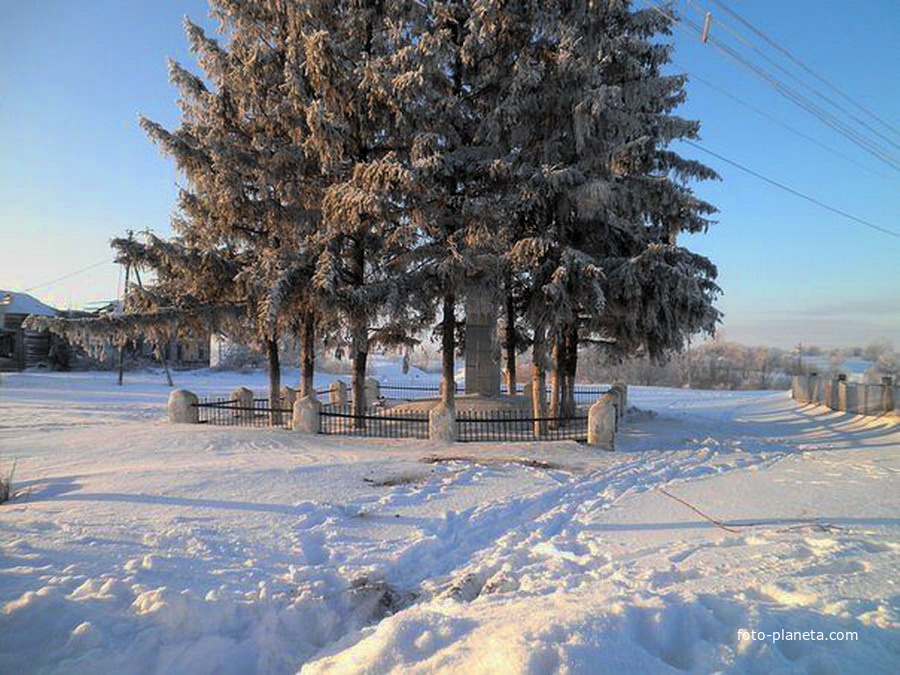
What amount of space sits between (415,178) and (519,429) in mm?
6524

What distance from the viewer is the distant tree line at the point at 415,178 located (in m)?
11.6

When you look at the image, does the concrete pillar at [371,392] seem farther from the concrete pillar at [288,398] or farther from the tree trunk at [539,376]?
the tree trunk at [539,376]

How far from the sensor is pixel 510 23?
11828 millimetres

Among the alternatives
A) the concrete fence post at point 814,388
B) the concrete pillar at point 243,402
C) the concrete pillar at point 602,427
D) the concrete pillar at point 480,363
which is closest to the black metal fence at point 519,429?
the concrete pillar at point 602,427

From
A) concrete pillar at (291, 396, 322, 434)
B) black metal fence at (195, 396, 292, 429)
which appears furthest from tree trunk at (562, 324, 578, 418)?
black metal fence at (195, 396, 292, 429)

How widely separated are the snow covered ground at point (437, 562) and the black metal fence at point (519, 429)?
65.3 inches

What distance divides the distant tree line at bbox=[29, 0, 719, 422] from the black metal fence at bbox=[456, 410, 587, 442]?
0.92 m

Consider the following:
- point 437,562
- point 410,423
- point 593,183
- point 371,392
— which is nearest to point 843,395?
point 593,183

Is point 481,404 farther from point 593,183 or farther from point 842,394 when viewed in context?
point 842,394

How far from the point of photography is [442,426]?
11.3 m

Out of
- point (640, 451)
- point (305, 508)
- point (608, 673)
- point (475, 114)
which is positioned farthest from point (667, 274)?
point (608, 673)

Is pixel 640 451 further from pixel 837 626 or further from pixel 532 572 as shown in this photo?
pixel 837 626

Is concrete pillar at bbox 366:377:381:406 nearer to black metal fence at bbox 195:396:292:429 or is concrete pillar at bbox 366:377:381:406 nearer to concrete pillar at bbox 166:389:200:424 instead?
black metal fence at bbox 195:396:292:429

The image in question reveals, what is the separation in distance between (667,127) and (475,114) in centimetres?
514
